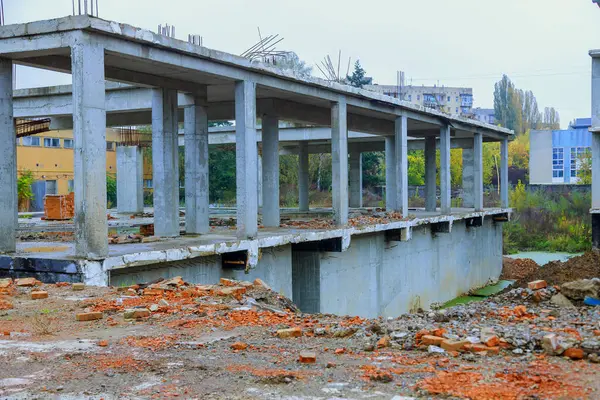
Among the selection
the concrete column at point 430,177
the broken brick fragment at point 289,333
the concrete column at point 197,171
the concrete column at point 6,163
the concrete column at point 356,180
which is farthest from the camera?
the concrete column at point 356,180

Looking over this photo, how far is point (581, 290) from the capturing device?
11.6 m

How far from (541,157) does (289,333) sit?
179 feet

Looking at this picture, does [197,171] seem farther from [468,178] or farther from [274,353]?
[468,178]

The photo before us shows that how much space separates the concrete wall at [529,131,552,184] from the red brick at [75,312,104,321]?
5385 centimetres

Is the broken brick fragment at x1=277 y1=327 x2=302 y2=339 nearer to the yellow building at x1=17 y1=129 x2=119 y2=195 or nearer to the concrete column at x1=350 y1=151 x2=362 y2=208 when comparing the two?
the concrete column at x1=350 y1=151 x2=362 y2=208

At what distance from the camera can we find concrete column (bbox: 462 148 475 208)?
32.9m

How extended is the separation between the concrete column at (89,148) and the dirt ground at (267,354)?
146 centimetres

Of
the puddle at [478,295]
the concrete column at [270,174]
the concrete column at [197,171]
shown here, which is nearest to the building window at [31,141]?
the concrete column at [270,174]

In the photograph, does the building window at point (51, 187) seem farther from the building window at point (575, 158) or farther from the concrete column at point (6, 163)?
the building window at point (575, 158)

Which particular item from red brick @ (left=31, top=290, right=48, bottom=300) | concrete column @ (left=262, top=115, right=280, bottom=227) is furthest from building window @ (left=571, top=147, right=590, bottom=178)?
red brick @ (left=31, top=290, right=48, bottom=300)

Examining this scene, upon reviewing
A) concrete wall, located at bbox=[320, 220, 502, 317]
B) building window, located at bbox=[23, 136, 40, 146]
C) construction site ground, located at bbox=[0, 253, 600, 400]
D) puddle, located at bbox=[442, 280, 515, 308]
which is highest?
building window, located at bbox=[23, 136, 40, 146]

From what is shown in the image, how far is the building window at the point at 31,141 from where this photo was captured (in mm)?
41781

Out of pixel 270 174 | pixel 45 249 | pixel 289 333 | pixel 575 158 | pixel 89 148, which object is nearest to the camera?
pixel 289 333

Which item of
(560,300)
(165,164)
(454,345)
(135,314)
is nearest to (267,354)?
(454,345)
